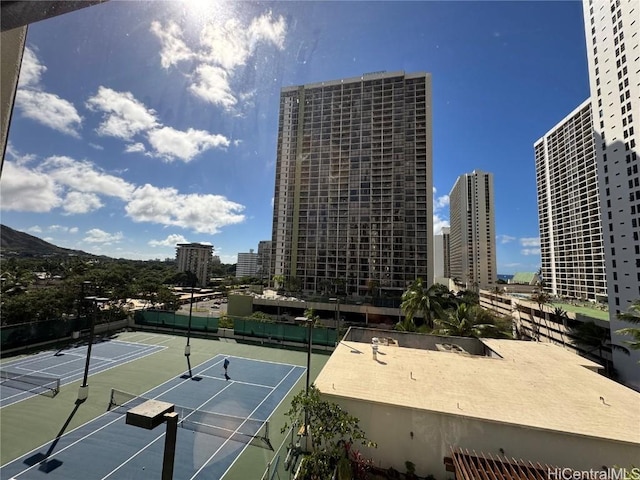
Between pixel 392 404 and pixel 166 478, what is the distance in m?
6.24

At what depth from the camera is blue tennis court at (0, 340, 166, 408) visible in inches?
531

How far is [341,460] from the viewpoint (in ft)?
23.5

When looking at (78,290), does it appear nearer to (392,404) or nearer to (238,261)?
(392,404)

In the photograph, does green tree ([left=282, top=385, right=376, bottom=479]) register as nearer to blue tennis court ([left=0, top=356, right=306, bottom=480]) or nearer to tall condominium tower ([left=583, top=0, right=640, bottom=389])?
blue tennis court ([left=0, top=356, right=306, bottom=480])

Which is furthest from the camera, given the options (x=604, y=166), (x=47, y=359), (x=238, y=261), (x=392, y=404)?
(x=238, y=261)

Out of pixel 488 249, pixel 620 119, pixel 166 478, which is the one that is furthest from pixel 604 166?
pixel 488 249

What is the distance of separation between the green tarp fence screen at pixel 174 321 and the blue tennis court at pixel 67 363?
426cm

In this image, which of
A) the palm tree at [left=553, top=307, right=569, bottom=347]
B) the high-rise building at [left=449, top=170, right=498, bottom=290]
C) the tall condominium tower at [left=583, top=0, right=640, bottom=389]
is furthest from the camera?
the high-rise building at [left=449, top=170, right=498, bottom=290]

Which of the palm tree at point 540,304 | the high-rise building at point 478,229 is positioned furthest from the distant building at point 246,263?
the palm tree at point 540,304

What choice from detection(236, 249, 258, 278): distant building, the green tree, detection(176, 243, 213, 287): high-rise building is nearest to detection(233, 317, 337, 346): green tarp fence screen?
the green tree

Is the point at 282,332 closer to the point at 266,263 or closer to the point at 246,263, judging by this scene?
the point at 266,263

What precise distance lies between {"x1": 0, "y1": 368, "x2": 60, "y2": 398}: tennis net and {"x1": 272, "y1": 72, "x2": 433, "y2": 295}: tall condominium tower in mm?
41738

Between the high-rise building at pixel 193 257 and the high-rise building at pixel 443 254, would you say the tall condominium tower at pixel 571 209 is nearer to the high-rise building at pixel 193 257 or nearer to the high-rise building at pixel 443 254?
the high-rise building at pixel 443 254

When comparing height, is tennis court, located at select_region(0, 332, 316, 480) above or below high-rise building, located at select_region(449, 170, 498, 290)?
below
